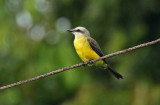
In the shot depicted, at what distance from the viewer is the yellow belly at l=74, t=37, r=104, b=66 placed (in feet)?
22.8

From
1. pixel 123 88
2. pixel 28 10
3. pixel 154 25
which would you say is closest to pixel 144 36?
pixel 154 25

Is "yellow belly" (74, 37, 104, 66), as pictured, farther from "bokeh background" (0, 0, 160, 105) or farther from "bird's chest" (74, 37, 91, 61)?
"bokeh background" (0, 0, 160, 105)

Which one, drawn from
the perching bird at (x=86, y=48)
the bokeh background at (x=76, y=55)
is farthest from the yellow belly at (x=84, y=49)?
the bokeh background at (x=76, y=55)

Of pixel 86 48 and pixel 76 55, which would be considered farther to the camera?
pixel 76 55

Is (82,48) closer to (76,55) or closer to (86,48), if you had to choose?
(86,48)

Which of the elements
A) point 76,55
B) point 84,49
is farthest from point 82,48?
point 76,55

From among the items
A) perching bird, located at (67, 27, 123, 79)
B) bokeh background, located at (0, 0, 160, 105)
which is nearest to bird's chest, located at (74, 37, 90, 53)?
perching bird, located at (67, 27, 123, 79)

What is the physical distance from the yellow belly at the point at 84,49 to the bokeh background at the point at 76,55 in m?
2.74

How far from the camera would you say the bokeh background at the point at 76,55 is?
10125 mm

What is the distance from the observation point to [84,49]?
700cm

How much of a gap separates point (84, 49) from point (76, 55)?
12.1 feet

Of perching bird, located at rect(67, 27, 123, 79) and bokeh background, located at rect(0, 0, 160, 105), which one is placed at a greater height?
perching bird, located at rect(67, 27, 123, 79)

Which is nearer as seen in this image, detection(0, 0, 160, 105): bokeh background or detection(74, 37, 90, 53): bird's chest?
A: detection(74, 37, 90, 53): bird's chest

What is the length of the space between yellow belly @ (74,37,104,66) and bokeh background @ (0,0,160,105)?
2.74 meters
